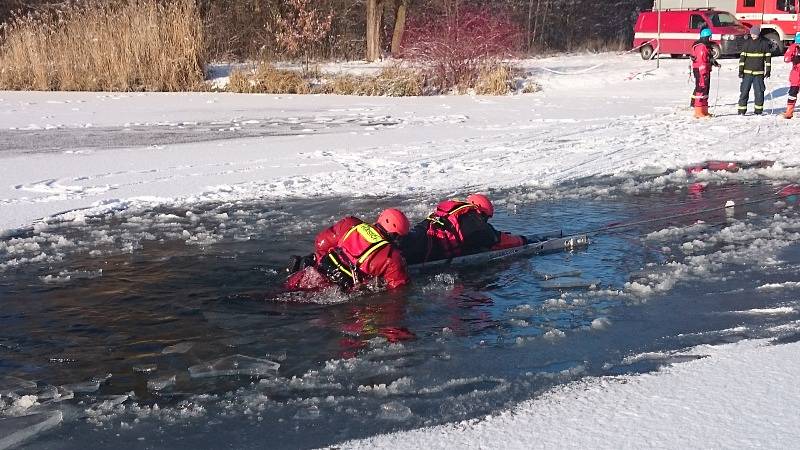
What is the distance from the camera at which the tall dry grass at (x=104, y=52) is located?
22.8m

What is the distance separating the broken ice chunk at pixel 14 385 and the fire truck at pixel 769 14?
98.5 ft

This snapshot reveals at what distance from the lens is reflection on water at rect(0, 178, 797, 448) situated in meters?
5.14

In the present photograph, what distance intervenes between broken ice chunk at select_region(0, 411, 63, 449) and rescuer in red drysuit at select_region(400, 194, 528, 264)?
12.0 ft

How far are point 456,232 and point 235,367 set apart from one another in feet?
9.67

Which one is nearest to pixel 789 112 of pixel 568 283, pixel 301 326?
pixel 568 283

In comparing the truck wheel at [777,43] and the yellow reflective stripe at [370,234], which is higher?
the truck wheel at [777,43]

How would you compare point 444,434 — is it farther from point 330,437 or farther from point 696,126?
point 696,126

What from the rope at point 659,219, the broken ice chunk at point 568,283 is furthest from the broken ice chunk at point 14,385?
the rope at point 659,219

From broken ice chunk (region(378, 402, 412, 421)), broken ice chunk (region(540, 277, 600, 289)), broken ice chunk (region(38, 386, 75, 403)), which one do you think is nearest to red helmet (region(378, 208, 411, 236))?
broken ice chunk (region(540, 277, 600, 289))

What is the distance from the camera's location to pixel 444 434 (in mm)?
4703

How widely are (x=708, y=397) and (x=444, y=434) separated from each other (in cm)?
146

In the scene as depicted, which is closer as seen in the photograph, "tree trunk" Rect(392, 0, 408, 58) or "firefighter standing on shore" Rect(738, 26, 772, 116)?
"firefighter standing on shore" Rect(738, 26, 772, 116)

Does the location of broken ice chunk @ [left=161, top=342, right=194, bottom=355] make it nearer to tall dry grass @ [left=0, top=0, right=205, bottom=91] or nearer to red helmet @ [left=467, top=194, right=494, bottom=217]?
red helmet @ [left=467, top=194, right=494, bottom=217]

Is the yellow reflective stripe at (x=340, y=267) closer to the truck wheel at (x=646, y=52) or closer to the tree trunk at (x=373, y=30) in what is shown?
the tree trunk at (x=373, y=30)
